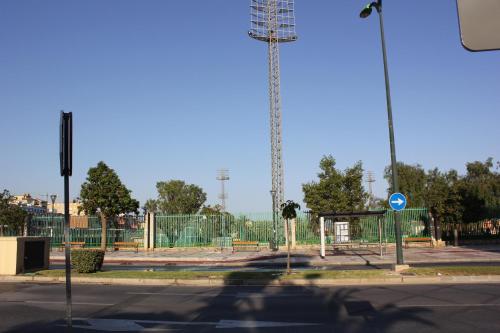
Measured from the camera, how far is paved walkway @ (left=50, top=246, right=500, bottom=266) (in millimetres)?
24328

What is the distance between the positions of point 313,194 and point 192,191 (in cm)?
5496

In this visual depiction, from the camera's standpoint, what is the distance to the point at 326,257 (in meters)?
27.9

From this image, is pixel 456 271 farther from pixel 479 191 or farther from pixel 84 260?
pixel 479 191

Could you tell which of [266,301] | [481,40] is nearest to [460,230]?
[266,301]

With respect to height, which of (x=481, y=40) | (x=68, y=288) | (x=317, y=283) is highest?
(x=481, y=40)

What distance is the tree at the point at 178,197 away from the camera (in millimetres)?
90312

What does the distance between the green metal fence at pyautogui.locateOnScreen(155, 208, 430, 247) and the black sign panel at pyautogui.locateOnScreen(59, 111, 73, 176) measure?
28.7 meters

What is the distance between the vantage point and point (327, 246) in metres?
36.5

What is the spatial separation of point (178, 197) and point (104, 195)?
53466 mm

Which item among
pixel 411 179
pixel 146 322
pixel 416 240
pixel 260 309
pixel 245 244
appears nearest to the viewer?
pixel 146 322

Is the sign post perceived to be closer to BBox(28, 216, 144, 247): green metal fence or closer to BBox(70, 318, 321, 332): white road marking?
BBox(70, 318, 321, 332): white road marking

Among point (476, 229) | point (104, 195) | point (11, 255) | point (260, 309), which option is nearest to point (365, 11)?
point (260, 309)

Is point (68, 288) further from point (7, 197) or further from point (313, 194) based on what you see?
point (7, 197)

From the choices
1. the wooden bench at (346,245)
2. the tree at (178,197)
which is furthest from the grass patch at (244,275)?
the tree at (178,197)
